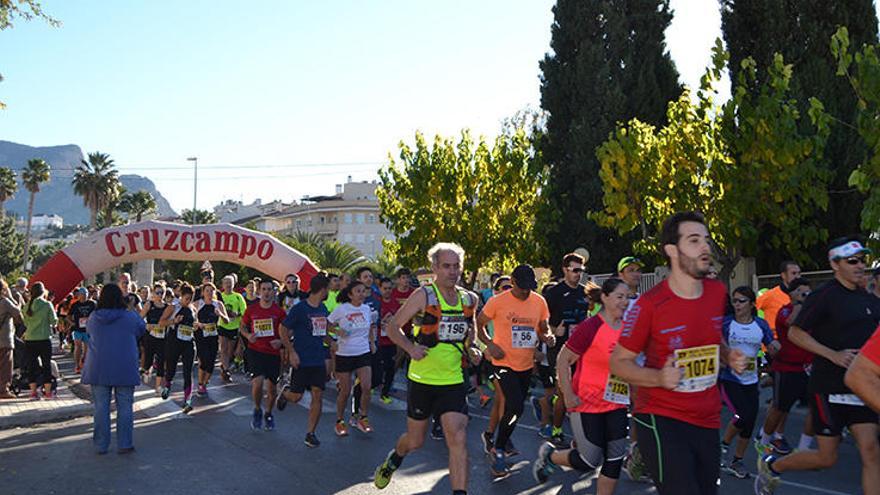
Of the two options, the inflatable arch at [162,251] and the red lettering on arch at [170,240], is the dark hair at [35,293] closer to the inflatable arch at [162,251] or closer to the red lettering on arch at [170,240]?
the inflatable arch at [162,251]

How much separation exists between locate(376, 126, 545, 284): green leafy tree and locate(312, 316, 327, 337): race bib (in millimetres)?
23509

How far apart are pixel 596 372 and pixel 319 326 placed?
4.55 m

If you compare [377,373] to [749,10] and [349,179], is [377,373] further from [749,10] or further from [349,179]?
[349,179]

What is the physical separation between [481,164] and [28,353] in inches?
890

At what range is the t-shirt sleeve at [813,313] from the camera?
6234mm

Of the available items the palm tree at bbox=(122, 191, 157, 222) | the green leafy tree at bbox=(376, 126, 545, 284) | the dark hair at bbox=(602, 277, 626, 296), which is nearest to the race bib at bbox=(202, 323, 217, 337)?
the dark hair at bbox=(602, 277, 626, 296)

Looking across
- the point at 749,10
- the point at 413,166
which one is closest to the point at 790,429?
the point at 749,10

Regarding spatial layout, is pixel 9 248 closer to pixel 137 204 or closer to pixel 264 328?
pixel 137 204

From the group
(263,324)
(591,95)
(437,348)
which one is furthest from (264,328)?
(591,95)

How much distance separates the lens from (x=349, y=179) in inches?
4547

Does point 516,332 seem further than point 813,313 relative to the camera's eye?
Yes

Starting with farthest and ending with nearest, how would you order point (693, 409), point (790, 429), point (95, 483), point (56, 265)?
1. point (56, 265)
2. point (790, 429)
3. point (95, 483)
4. point (693, 409)

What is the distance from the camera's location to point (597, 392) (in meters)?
6.53

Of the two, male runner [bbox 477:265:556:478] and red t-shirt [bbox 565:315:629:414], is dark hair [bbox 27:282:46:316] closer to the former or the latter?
male runner [bbox 477:265:556:478]
